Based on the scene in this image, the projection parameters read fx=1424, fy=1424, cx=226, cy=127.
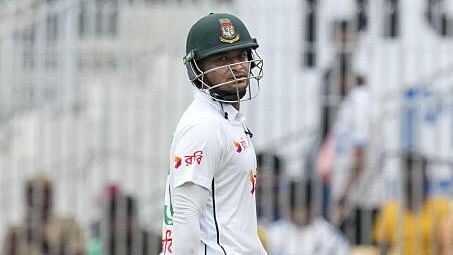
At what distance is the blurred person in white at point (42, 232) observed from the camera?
10766 mm

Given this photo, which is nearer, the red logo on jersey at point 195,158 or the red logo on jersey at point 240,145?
the red logo on jersey at point 195,158

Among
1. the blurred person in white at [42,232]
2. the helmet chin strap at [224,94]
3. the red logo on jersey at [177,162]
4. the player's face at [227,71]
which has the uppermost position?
the player's face at [227,71]

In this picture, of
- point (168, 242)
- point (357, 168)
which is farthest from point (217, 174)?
point (357, 168)

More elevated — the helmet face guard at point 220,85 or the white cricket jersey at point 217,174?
the helmet face guard at point 220,85

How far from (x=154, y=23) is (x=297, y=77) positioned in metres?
1.45

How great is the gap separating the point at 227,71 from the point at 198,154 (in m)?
0.38

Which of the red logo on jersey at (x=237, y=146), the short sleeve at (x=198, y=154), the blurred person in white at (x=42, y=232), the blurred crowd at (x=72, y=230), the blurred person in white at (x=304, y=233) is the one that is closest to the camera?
the short sleeve at (x=198, y=154)

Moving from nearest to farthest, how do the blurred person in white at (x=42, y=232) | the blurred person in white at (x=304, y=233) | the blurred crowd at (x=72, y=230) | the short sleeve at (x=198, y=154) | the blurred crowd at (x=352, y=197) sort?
the short sleeve at (x=198, y=154)
the blurred crowd at (x=352, y=197)
the blurred person in white at (x=304, y=233)
the blurred crowd at (x=72, y=230)
the blurred person in white at (x=42, y=232)

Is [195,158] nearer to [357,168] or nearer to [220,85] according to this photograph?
[220,85]

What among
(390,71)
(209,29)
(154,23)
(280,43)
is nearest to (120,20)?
(154,23)

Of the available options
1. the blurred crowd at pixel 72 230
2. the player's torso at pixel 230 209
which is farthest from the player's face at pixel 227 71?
the blurred crowd at pixel 72 230

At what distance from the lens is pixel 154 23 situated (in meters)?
11.2

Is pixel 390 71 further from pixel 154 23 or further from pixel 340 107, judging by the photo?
pixel 154 23

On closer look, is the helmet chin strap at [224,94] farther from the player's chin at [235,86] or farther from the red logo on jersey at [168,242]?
the red logo on jersey at [168,242]
